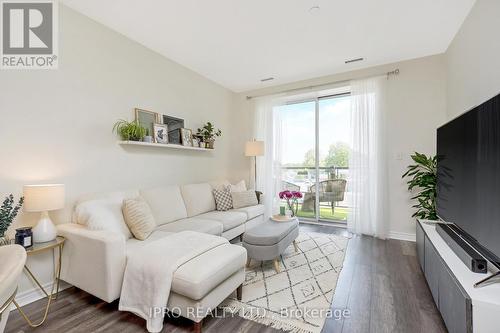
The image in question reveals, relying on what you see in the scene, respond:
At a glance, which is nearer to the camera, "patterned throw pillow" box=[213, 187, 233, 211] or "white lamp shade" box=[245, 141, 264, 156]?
"patterned throw pillow" box=[213, 187, 233, 211]

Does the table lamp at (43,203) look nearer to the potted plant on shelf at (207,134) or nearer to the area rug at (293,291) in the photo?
the area rug at (293,291)

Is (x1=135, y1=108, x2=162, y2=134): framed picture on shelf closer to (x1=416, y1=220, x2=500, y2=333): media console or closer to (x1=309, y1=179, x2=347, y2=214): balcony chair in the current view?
(x1=309, y1=179, x2=347, y2=214): balcony chair

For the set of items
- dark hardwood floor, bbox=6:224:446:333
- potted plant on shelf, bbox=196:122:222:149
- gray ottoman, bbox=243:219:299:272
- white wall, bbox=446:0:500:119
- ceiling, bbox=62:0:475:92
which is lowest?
dark hardwood floor, bbox=6:224:446:333

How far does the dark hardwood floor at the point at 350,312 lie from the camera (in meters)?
1.61

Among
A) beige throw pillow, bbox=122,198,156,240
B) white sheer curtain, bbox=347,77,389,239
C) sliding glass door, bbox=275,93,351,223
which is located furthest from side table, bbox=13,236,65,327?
white sheer curtain, bbox=347,77,389,239

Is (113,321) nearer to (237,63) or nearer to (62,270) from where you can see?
(62,270)

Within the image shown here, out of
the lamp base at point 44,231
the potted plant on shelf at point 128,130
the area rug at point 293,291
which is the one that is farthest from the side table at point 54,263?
the area rug at point 293,291

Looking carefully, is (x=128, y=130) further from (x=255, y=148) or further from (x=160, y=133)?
(x=255, y=148)

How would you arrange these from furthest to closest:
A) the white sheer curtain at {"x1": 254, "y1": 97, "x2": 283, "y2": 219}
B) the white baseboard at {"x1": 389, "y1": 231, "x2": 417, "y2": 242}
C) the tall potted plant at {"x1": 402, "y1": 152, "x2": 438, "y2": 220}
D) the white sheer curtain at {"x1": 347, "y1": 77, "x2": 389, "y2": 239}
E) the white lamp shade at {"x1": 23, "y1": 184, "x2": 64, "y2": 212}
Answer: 1. the white sheer curtain at {"x1": 254, "y1": 97, "x2": 283, "y2": 219}
2. the white sheer curtain at {"x1": 347, "y1": 77, "x2": 389, "y2": 239}
3. the white baseboard at {"x1": 389, "y1": 231, "x2": 417, "y2": 242}
4. the tall potted plant at {"x1": 402, "y1": 152, "x2": 438, "y2": 220}
5. the white lamp shade at {"x1": 23, "y1": 184, "x2": 64, "y2": 212}

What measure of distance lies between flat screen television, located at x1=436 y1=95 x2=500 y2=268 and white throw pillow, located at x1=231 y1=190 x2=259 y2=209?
2446 millimetres

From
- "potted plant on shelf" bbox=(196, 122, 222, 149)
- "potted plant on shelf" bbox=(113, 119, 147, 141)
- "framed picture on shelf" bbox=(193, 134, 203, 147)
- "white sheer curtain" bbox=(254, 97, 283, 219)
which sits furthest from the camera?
"white sheer curtain" bbox=(254, 97, 283, 219)

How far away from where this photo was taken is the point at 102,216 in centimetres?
208

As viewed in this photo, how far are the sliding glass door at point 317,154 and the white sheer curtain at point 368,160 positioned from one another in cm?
53

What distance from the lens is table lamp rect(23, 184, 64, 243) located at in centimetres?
181
